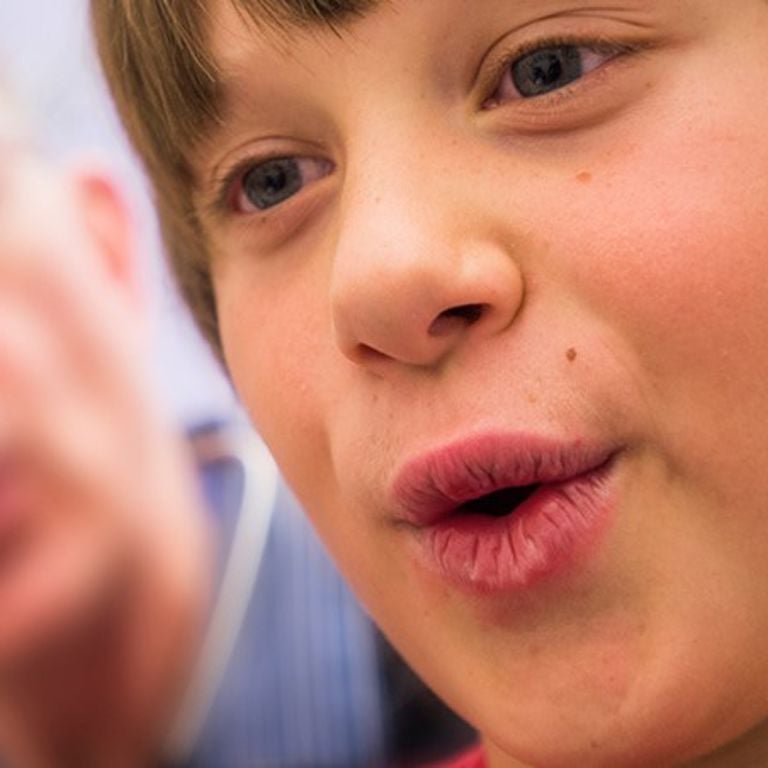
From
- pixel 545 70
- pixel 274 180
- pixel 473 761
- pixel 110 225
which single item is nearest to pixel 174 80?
pixel 274 180

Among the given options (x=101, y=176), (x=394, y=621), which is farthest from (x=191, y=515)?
(x=394, y=621)

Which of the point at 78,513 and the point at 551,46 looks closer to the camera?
the point at 551,46

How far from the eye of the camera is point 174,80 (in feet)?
2.34

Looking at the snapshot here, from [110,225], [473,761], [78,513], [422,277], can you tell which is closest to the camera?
[422,277]

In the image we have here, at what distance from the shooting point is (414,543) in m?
0.65

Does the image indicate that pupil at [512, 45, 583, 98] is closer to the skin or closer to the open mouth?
the open mouth

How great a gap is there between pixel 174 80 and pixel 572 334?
26cm

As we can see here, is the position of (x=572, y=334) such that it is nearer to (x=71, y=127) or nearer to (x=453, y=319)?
(x=453, y=319)

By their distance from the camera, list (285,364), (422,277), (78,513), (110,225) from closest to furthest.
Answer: (422,277) → (285,364) → (78,513) → (110,225)

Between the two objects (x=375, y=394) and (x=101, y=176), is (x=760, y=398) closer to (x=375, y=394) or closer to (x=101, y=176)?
(x=375, y=394)

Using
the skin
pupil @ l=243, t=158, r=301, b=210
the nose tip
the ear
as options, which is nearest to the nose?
the nose tip

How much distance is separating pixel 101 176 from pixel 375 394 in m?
1.09

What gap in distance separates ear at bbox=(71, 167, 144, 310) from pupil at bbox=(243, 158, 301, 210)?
0.87 m

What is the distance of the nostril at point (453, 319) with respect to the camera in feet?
1.91
